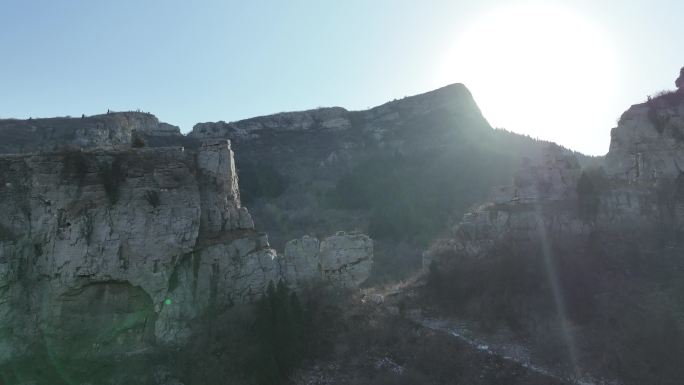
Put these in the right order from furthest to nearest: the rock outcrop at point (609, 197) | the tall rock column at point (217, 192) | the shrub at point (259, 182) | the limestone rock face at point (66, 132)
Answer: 1. the shrub at point (259, 182)
2. the limestone rock face at point (66, 132)
3. the rock outcrop at point (609, 197)
4. the tall rock column at point (217, 192)

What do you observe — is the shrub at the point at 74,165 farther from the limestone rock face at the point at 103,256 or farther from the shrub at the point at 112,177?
the shrub at the point at 112,177

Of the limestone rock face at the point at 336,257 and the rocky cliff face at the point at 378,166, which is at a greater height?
the rocky cliff face at the point at 378,166

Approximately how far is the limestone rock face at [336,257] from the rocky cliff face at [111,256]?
3.09m

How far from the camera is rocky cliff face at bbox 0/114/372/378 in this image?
1531cm

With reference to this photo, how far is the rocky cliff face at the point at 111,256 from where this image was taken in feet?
50.2

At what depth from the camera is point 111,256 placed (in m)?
15.6

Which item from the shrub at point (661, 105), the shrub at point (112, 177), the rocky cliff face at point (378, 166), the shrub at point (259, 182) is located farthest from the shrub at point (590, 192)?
the shrub at point (259, 182)

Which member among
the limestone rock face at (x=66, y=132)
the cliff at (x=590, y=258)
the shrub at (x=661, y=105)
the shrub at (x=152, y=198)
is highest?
the limestone rock face at (x=66, y=132)

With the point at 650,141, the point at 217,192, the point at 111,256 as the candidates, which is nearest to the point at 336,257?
the point at 217,192

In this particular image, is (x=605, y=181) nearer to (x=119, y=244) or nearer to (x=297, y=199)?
(x=119, y=244)

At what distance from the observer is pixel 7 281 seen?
15.4 m

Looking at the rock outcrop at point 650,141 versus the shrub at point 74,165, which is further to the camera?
the rock outcrop at point 650,141

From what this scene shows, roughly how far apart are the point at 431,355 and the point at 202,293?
25.2ft

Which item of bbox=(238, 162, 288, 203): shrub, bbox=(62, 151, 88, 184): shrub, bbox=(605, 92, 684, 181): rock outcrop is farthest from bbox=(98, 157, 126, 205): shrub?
bbox=(238, 162, 288, 203): shrub
